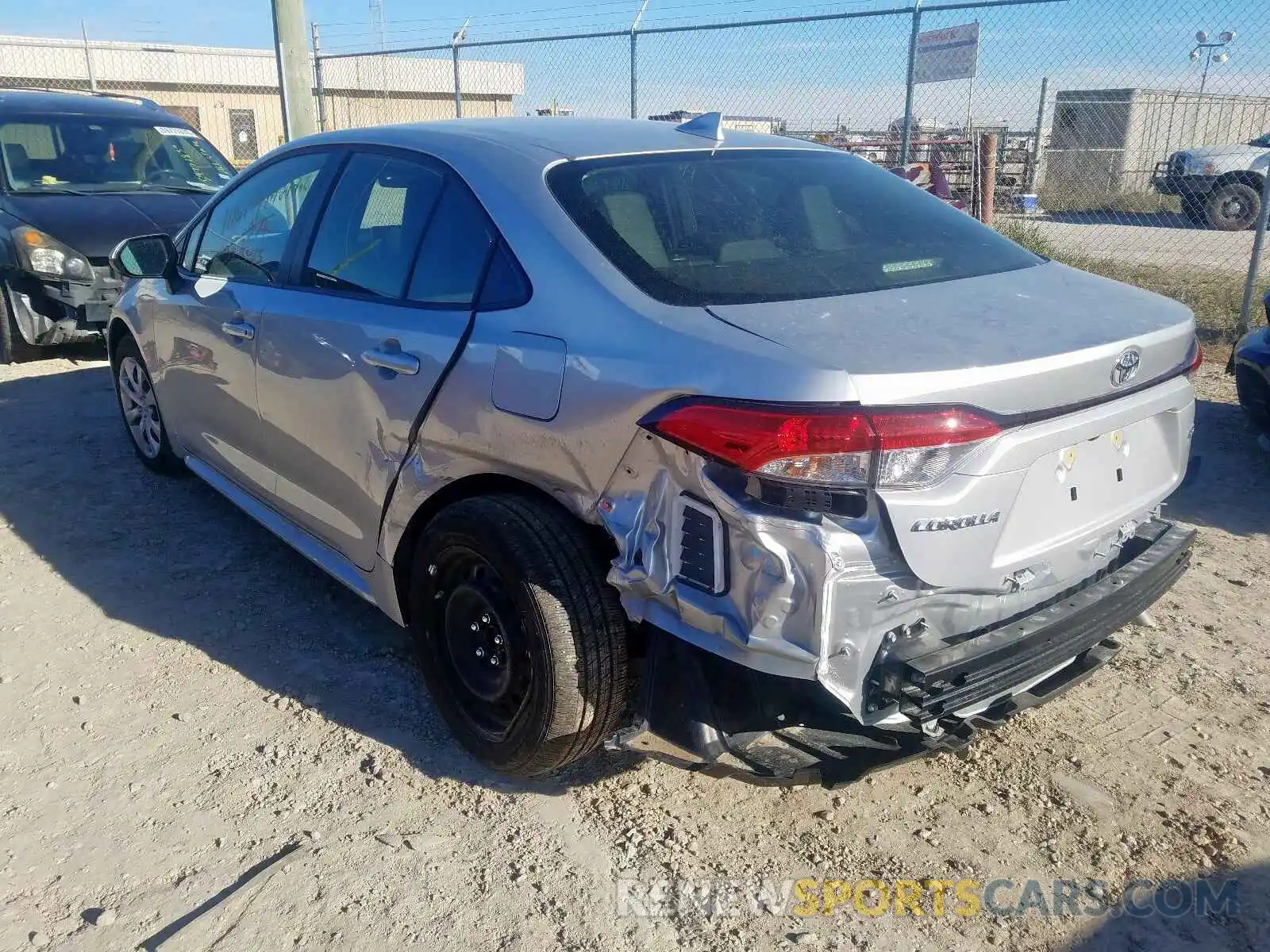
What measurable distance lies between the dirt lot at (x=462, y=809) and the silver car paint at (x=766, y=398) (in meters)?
0.60

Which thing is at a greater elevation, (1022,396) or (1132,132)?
→ (1132,132)

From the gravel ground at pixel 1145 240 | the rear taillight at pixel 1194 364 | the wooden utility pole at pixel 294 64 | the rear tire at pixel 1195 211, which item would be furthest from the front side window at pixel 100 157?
the rear tire at pixel 1195 211

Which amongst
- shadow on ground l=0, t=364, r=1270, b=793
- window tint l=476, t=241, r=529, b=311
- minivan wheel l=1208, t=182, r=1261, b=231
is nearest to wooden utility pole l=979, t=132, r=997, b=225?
minivan wheel l=1208, t=182, r=1261, b=231

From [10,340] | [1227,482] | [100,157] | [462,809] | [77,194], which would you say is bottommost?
[462,809]

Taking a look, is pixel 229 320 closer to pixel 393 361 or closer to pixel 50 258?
pixel 393 361

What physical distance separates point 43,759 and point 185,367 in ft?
6.04

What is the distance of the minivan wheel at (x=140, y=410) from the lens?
5000 millimetres

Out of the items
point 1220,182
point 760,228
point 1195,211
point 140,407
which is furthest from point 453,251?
point 1220,182

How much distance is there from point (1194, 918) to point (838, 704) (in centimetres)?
102

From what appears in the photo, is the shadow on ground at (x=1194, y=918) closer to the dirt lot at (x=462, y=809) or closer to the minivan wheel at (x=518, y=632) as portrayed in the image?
the dirt lot at (x=462, y=809)

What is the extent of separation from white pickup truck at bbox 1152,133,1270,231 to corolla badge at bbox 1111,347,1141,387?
483 inches

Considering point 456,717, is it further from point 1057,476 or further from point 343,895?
point 1057,476

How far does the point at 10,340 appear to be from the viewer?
755 centimetres

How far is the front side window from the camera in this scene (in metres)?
7.90
